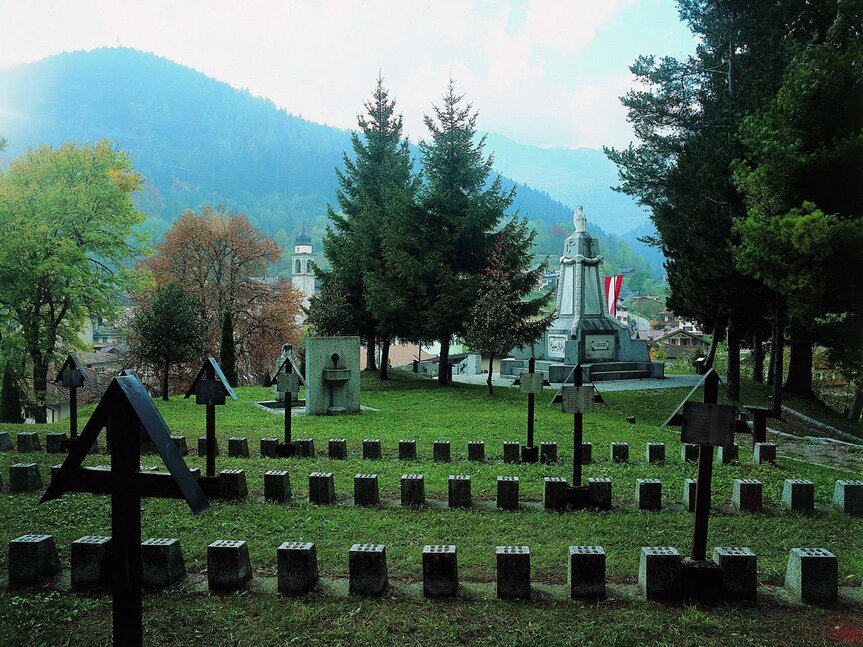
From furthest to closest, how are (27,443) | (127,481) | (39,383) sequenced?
1. (39,383)
2. (27,443)
3. (127,481)

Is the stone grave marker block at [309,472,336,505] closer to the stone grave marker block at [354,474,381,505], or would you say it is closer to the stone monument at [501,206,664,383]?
the stone grave marker block at [354,474,381,505]

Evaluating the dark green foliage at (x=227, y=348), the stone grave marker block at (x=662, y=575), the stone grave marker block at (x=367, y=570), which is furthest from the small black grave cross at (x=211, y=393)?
the dark green foliage at (x=227, y=348)

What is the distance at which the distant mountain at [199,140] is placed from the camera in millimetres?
16969

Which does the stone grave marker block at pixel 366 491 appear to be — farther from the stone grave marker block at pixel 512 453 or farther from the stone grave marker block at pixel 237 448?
the stone grave marker block at pixel 237 448

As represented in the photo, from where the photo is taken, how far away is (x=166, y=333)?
57.7 feet

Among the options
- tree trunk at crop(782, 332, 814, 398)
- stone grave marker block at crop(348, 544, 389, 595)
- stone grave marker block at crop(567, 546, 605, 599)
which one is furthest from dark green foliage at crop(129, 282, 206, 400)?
tree trunk at crop(782, 332, 814, 398)

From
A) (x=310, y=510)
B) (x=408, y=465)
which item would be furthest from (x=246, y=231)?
(x=310, y=510)

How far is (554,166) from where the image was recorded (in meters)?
28.2

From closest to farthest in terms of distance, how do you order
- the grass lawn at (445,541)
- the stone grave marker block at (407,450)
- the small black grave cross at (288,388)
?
the grass lawn at (445,541)
the stone grave marker block at (407,450)
the small black grave cross at (288,388)

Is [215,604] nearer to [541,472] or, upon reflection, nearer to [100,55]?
[541,472]

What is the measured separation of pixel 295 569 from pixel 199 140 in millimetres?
84246

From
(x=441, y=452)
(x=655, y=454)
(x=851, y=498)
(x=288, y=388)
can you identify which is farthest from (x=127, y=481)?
(x=655, y=454)

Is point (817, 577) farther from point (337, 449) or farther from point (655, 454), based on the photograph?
point (337, 449)

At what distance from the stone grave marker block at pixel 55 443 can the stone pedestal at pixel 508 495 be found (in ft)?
22.3
